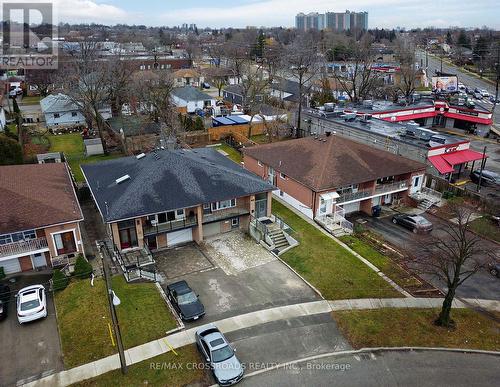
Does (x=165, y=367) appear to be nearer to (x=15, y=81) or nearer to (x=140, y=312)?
(x=140, y=312)

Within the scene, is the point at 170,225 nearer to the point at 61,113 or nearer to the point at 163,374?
the point at 163,374

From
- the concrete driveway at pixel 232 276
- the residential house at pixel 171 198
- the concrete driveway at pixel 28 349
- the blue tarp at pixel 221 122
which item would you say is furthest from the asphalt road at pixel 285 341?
the blue tarp at pixel 221 122

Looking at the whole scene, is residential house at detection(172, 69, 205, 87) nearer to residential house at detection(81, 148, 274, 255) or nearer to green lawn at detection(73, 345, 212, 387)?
residential house at detection(81, 148, 274, 255)

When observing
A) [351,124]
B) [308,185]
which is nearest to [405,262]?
[308,185]

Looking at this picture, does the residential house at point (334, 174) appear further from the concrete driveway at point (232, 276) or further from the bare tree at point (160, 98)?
the bare tree at point (160, 98)

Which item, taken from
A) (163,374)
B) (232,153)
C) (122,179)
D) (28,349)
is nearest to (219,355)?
(163,374)

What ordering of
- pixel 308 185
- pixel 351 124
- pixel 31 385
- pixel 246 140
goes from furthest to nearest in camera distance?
pixel 246 140 → pixel 351 124 → pixel 308 185 → pixel 31 385
